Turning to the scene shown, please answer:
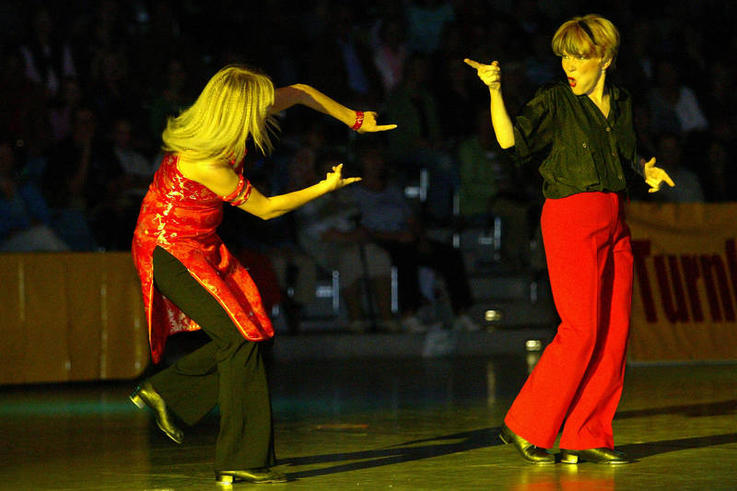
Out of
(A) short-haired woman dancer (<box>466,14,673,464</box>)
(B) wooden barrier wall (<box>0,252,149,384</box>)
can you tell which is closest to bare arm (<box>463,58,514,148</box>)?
(A) short-haired woman dancer (<box>466,14,673,464</box>)

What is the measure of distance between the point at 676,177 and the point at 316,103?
29.5ft

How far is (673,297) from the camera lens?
12.4 m

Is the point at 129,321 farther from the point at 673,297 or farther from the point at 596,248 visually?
the point at 596,248

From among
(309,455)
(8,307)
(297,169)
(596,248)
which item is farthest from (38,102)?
(596,248)

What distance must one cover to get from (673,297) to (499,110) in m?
6.49

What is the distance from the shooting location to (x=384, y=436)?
7.75 metres

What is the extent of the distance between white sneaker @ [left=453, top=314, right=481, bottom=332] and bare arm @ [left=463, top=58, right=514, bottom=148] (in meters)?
7.21

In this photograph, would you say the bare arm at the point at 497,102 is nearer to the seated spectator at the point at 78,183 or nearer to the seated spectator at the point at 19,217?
the seated spectator at the point at 19,217

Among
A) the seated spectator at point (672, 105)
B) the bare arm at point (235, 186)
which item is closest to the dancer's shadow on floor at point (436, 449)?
the bare arm at point (235, 186)

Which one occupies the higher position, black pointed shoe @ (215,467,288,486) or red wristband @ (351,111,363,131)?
red wristband @ (351,111,363,131)

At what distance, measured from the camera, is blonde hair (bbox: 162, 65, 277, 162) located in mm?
6051

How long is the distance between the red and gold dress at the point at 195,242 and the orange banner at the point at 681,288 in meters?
6.64

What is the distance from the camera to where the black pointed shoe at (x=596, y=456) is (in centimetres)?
656

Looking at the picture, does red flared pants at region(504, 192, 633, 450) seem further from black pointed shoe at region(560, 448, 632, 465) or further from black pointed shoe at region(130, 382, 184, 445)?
black pointed shoe at region(130, 382, 184, 445)
